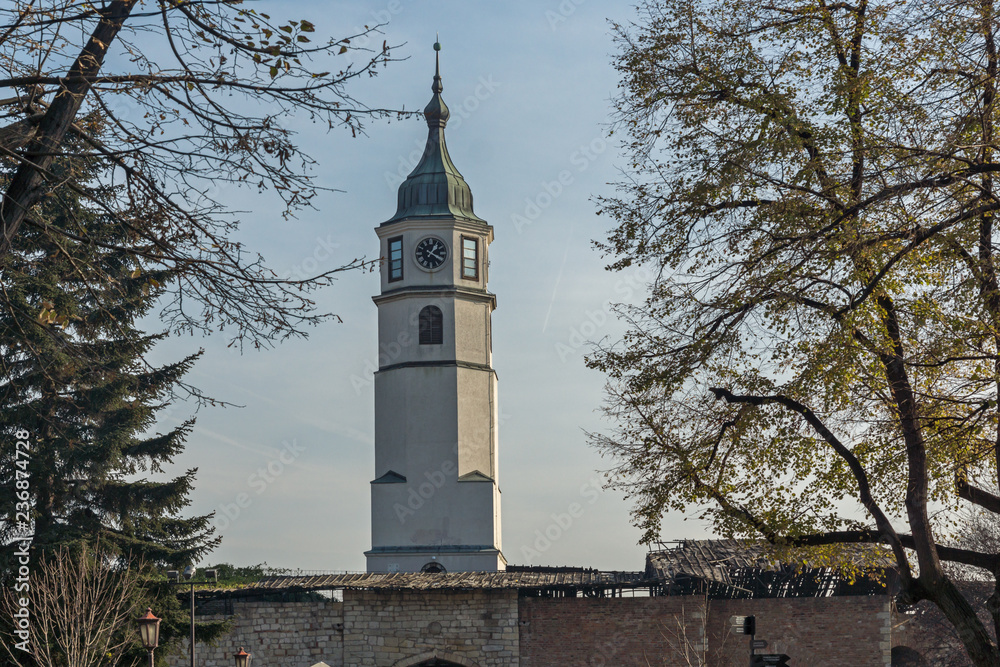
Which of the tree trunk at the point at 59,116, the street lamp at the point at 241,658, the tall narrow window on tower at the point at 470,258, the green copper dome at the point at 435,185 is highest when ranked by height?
the green copper dome at the point at 435,185

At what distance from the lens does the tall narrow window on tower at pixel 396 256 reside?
3981cm

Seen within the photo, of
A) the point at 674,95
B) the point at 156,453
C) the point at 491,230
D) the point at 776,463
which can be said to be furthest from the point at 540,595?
the point at 491,230

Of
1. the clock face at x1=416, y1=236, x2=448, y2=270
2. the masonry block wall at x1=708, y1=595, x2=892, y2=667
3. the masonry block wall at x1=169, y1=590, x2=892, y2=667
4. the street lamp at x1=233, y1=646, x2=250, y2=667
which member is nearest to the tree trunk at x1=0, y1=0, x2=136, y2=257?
the street lamp at x1=233, y1=646, x2=250, y2=667

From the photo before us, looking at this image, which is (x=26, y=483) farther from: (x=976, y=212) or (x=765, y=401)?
(x=976, y=212)

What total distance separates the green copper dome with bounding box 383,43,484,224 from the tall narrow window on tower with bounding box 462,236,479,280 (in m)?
0.89

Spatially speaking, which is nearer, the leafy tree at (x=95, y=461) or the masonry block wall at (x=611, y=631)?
the leafy tree at (x=95, y=461)

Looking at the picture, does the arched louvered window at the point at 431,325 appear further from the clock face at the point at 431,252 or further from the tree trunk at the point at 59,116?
the tree trunk at the point at 59,116

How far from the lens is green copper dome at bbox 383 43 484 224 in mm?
40656

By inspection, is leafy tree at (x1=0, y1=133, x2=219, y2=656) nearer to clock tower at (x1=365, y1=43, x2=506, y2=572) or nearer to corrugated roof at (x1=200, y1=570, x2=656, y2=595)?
corrugated roof at (x1=200, y1=570, x2=656, y2=595)

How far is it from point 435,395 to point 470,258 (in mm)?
5647

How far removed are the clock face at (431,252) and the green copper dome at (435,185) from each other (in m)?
0.98

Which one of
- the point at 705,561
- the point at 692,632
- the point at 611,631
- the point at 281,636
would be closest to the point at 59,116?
the point at 281,636

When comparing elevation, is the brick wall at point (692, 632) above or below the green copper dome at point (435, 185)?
below

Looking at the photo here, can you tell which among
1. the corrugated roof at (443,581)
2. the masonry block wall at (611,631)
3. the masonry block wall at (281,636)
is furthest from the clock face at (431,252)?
the masonry block wall at (611,631)
